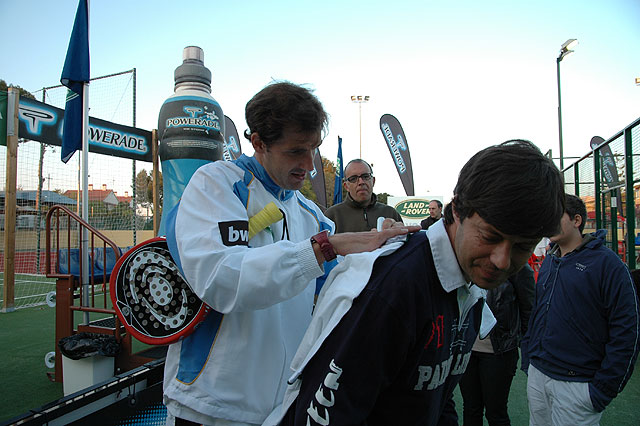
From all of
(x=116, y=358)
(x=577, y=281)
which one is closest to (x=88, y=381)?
(x=116, y=358)

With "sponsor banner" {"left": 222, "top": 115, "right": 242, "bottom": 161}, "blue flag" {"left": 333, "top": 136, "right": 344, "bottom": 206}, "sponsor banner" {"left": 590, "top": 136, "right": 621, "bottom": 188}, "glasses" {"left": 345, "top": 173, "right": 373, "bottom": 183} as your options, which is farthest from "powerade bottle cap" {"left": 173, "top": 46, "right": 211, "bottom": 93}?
"sponsor banner" {"left": 590, "top": 136, "right": 621, "bottom": 188}

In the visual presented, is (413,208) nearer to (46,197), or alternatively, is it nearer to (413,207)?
(413,207)

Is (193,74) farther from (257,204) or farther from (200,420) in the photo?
(200,420)

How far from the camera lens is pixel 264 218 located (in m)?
1.50

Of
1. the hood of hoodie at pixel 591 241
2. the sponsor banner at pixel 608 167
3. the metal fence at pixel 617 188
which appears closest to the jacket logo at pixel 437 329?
the hood of hoodie at pixel 591 241

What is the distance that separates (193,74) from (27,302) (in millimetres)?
7564

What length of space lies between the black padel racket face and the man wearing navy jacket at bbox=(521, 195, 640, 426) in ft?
8.02

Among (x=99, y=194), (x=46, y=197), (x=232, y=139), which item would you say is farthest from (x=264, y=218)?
(x=99, y=194)

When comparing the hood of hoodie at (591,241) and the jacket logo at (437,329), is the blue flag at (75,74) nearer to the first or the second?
the jacket logo at (437,329)

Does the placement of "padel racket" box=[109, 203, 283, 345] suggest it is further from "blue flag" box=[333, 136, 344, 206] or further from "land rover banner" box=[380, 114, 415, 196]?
"land rover banner" box=[380, 114, 415, 196]

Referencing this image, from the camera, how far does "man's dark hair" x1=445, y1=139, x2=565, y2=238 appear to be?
1.01 meters

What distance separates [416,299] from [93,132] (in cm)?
869

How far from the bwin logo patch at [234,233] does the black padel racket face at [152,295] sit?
0.31 metres

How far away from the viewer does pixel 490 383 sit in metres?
3.20
